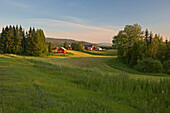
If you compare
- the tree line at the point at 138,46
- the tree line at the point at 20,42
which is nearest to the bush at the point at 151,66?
the tree line at the point at 138,46

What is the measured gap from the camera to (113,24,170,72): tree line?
3738 cm

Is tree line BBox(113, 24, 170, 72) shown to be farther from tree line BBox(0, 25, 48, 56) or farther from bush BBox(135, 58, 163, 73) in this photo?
tree line BBox(0, 25, 48, 56)

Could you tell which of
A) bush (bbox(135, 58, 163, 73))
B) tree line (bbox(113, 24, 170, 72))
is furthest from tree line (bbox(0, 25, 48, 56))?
bush (bbox(135, 58, 163, 73))

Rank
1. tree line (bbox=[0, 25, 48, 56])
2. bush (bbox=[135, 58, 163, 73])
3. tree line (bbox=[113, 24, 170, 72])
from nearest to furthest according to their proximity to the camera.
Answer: bush (bbox=[135, 58, 163, 73]) → tree line (bbox=[113, 24, 170, 72]) → tree line (bbox=[0, 25, 48, 56])

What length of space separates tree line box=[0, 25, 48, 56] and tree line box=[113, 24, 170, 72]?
4076 cm

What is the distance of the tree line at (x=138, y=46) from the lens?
123 feet

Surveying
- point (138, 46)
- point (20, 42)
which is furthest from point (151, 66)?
point (20, 42)

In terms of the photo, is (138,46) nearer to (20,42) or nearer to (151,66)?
(151,66)

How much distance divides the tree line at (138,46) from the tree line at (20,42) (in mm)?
40764

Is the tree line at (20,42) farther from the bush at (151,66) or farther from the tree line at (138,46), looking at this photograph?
the bush at (151,66)

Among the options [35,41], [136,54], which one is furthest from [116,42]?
[35,41]

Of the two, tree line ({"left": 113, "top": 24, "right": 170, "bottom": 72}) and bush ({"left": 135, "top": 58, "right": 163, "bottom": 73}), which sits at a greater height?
tree line ({"left": 113, "top": 24, "right": 170, "bottom": 72})

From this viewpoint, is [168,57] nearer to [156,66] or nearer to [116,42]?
[156,66]

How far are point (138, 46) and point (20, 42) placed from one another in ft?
188
